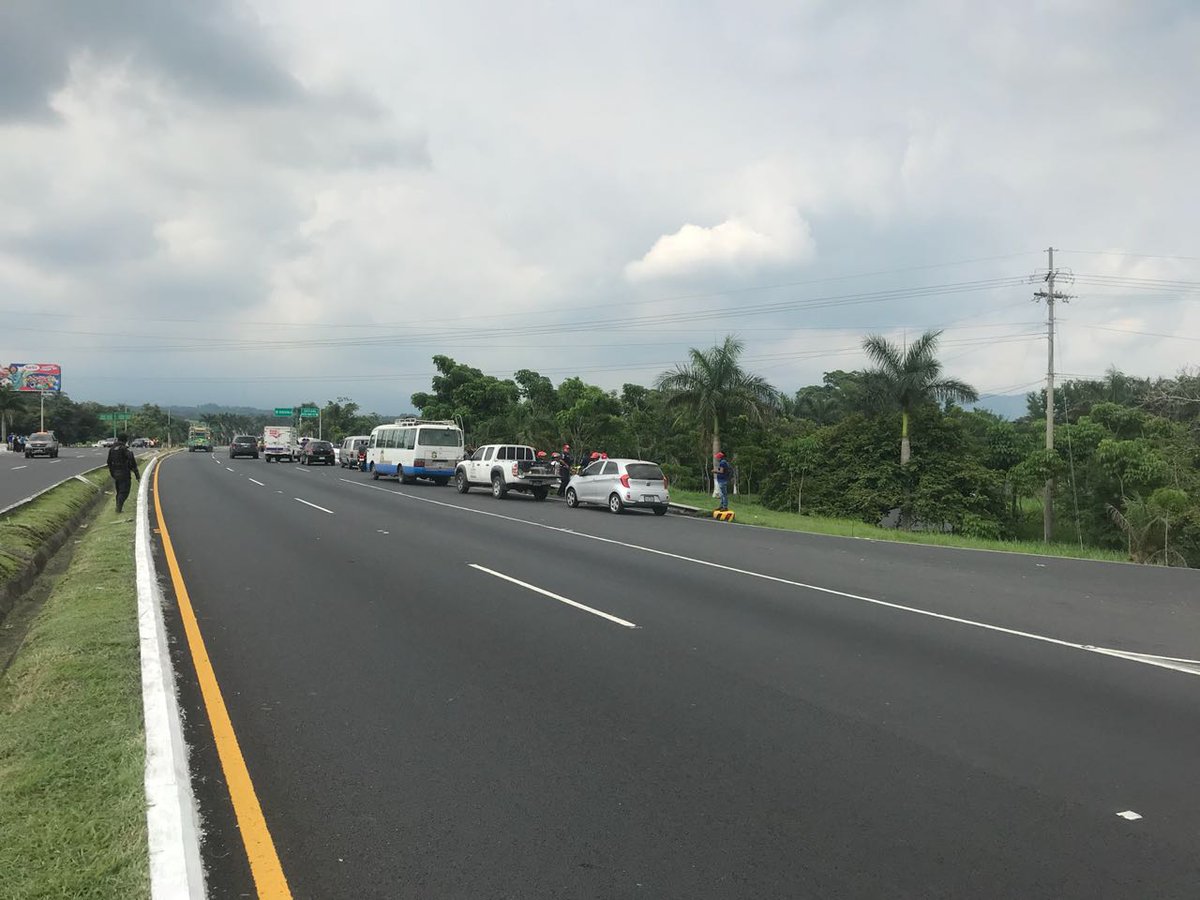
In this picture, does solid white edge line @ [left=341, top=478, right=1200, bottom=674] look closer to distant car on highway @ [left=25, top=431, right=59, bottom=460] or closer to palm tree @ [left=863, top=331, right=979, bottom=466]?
palm tree @ [left=863, top=331, right=979, bottom=466]

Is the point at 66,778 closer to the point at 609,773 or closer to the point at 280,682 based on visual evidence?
the point at 280,682

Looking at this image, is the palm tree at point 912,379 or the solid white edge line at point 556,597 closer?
the solid white edge line at point 556,597

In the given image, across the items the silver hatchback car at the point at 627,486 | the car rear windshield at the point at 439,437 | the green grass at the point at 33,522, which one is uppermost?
the car rear windshield at the point at 439,437

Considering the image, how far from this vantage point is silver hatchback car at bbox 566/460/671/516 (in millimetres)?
23797

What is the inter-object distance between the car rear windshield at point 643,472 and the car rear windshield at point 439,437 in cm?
1244

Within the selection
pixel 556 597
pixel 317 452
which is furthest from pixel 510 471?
pixel 317 452

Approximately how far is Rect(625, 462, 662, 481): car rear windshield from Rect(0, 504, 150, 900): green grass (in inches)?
642

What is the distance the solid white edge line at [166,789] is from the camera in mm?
3561

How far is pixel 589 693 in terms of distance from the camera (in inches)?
251

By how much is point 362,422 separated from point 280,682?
12518 centimetres

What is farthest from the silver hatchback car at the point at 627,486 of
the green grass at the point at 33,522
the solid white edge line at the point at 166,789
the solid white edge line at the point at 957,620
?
the solid white edge line at the point at 166,789

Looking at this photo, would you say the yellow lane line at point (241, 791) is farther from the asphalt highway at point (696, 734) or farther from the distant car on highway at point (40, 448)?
the distant car on highway at point (40, 448)

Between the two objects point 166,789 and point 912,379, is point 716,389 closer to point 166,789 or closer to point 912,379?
point 912,379

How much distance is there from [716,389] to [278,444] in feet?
106
